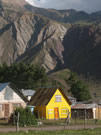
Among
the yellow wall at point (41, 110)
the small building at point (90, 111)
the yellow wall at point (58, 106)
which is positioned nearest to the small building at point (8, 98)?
the yellow wall at point (41, 110)

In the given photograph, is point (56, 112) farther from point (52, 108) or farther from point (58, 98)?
point (58, 98)

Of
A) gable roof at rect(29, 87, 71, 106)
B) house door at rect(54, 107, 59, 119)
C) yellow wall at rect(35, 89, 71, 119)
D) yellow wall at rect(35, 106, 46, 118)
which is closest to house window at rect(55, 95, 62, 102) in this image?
yellow wall at rect(35, 89, 71, 119)

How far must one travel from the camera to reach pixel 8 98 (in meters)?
44.4

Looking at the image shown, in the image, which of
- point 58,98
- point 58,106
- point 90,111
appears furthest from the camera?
point 58,98

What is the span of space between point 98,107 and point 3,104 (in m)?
16.8

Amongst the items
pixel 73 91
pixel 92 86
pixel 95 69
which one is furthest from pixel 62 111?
pixel 95 69

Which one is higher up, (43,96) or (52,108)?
(43,96)

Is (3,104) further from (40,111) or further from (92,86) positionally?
(92,86)

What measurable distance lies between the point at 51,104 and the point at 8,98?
28.6 feet

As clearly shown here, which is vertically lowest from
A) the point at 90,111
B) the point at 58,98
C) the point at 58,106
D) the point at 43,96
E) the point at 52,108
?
the point at 90,111

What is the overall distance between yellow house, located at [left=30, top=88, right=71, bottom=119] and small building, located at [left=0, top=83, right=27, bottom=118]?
18.1ft

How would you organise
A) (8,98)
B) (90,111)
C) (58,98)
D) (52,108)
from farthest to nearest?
(58,98) → (52,108) → (90,111) → (8,98)

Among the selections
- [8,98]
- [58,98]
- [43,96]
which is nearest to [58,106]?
[58,98]

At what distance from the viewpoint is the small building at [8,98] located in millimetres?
43891
